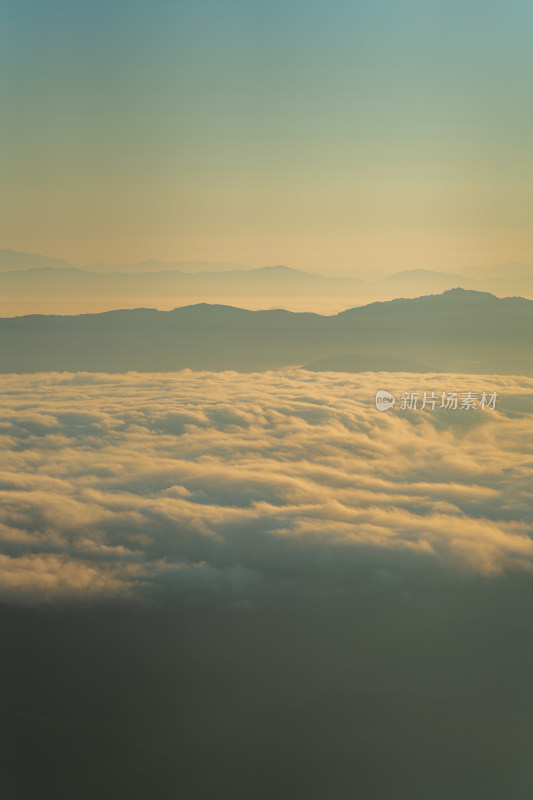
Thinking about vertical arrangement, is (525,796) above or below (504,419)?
below

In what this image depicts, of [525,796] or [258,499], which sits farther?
[525,796]

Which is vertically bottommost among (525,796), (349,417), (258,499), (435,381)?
(525,796)

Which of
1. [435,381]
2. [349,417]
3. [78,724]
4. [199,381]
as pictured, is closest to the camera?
[435,381]

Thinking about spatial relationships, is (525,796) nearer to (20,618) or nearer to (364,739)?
(364,739)

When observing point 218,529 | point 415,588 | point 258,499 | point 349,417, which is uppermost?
point 349,417

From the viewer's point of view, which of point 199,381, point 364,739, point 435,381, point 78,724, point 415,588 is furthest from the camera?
point 415,588

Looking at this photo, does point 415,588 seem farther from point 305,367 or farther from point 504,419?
point 305,367

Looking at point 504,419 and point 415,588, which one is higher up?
point 504,419

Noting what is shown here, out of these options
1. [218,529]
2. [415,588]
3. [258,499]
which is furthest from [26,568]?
[415,588]

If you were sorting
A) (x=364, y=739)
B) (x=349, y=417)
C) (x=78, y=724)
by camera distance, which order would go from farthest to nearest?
1. (x=364, y=739)
2. (x=78, y=724)
3. (x=349, y=417)

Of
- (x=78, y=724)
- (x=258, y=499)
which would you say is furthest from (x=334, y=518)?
(x=78, y=724)
